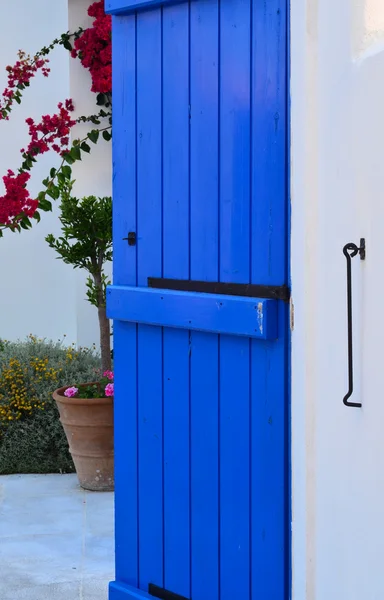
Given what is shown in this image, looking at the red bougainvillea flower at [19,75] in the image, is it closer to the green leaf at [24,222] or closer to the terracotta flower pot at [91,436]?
the green leaf at [24,222]

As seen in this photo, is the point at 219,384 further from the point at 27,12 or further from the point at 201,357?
the point at 27,12

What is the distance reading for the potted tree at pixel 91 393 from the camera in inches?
200

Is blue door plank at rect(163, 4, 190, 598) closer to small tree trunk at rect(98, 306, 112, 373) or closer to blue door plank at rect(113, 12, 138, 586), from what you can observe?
blue door plank at rect(113, 12, 138, 586)

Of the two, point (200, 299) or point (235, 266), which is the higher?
point (235, 266)

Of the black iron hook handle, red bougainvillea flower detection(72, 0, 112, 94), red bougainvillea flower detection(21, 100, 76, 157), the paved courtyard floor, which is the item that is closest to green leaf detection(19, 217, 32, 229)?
red bougainvillea flower detection(21, 100, 76, 157)

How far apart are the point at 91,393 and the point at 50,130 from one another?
172 centimetres

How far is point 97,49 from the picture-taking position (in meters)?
5.83

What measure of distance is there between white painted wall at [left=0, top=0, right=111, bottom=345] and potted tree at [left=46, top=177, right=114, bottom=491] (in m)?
0.68

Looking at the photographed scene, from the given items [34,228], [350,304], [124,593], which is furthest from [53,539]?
[350,304]

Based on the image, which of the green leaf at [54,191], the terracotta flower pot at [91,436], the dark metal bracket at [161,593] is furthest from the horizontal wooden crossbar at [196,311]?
the green leaf at [54,191]

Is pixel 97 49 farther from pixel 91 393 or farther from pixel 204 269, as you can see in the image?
pixel 204 269

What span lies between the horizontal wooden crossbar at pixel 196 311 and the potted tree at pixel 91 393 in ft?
6.11

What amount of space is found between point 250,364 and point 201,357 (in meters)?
0.22

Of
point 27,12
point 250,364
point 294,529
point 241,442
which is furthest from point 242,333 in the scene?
point 27,12
